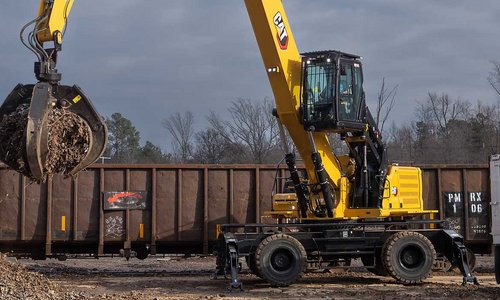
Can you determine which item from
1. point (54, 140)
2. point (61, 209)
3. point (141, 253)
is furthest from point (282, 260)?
point (61, 209)

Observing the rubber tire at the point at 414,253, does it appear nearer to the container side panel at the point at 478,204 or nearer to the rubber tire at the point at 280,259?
the rubber tire at the point at 280,259

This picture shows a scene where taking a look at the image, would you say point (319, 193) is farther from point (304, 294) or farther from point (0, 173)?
point (0, 173)

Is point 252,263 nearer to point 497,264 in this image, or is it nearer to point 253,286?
point 253,286

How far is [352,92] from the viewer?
14.0 m

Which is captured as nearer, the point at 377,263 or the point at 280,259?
the point at 280,259

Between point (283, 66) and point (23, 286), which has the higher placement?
point (283, 66)

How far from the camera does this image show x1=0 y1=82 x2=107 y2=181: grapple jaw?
9078 mm

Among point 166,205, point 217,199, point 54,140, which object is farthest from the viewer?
point 217,199

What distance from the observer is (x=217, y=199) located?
1861cm

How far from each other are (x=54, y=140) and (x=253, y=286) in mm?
6115

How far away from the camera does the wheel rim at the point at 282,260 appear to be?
45.1 feet

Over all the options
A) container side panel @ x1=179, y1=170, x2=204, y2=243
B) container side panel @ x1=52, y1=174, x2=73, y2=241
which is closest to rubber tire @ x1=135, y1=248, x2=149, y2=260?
container side panel @ x1=179, y1=170, x2=204, y2=243

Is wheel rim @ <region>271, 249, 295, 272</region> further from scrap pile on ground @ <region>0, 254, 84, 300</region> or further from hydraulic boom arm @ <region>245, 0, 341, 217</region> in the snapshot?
scrap pile on ground @ <region>0, 254, 84, 300</region>

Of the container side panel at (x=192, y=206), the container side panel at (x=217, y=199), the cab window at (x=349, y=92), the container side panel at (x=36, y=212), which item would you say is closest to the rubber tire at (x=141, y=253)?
the container side panel at (x=192, y=206)
